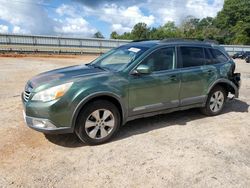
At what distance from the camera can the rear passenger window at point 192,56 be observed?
16.7 feet

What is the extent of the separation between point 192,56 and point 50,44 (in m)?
26.3

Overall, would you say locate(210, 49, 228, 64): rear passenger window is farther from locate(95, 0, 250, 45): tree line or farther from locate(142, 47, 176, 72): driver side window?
locate(95, 0, 250, 45): tree line

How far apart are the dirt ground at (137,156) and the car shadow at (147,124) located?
0.05 ft

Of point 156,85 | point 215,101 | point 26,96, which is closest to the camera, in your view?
point 26,96

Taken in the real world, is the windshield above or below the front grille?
above

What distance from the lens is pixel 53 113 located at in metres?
3.72

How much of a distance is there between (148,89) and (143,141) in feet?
3.06

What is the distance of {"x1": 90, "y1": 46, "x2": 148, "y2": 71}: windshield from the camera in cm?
459

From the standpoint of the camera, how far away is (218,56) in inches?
227

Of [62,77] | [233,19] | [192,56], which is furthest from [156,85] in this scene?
[233,19]

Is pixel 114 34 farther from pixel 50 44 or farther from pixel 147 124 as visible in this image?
pixel 147 124

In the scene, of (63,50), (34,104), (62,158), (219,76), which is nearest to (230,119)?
(219,76)

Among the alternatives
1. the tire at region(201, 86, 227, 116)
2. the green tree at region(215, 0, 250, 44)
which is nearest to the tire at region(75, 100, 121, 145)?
the tire at region(201, 86, 227, 116)

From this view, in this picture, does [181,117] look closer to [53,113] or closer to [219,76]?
A: [219,76]
